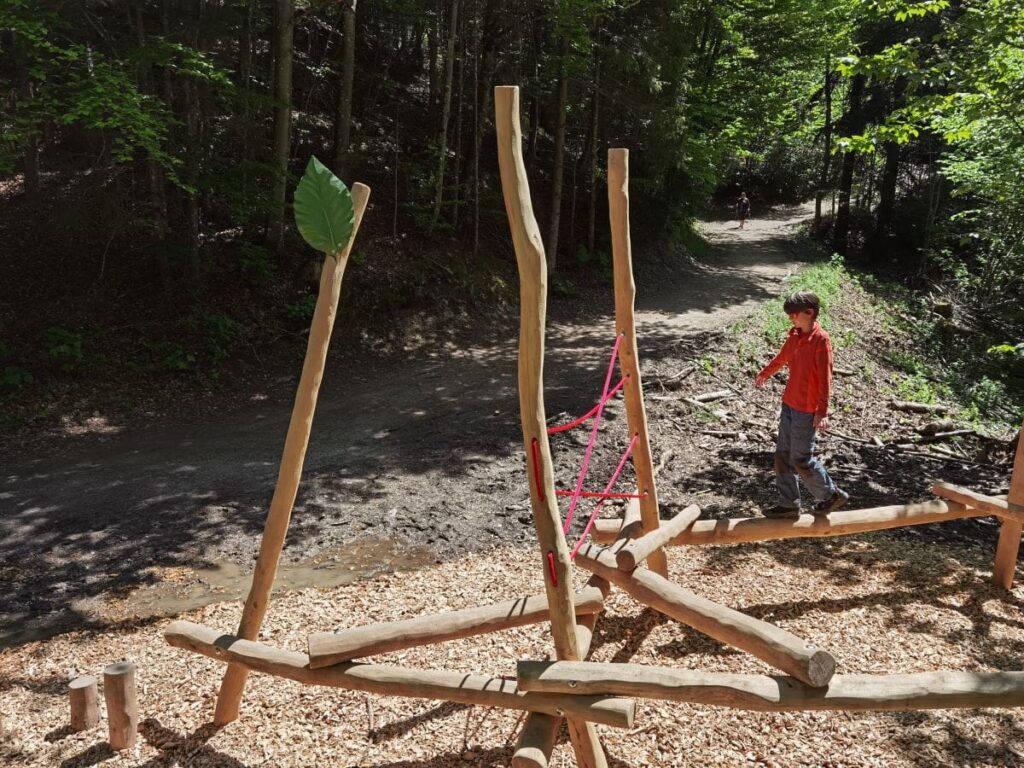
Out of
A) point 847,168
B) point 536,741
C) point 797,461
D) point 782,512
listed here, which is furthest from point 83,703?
point 847,168

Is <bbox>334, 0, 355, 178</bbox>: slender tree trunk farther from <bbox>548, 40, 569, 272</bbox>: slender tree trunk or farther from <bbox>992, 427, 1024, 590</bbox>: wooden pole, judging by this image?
<bbox>992, 427, 1024, 590</bbox>: wooden pole

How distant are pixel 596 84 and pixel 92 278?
1144 centimetres

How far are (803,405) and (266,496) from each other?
5.39 meters

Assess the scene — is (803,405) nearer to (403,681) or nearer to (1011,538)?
(1011,538)

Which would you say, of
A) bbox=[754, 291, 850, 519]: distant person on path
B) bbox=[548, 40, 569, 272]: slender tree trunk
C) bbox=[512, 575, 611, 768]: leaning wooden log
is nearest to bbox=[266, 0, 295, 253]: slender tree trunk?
bbox=[548, 40, 569, 272]: slender tree trunk

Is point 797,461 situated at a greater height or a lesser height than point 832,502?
greater

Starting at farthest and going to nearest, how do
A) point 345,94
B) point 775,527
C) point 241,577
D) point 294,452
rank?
point 345,94, point 241,577, point 775,527, point 294,452

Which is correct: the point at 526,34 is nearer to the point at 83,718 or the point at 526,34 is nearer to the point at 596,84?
the point at 596,84

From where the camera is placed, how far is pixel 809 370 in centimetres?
500

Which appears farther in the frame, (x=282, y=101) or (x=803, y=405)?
(x=282, y=101)

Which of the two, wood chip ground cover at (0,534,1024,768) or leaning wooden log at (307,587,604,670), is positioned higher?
leaning wooden log at (307,587,604,670)

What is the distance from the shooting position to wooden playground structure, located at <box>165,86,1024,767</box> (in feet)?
9.59

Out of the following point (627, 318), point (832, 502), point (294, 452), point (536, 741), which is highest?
point (627, 318)

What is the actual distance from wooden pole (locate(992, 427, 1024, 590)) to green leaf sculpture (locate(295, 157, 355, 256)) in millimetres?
5110
